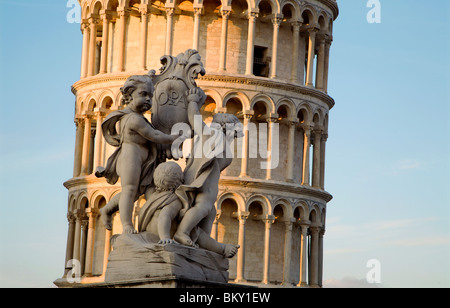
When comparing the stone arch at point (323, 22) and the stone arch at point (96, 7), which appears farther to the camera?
the stone arch at point (323, 22)

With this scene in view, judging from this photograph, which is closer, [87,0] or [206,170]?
[206,170]

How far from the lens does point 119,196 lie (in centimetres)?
1545

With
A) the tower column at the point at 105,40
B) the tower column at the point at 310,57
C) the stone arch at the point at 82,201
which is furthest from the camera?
the stone arch at the point at 82,201

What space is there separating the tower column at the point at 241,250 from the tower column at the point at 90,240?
7.88m

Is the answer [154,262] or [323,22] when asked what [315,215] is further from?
[154,262]

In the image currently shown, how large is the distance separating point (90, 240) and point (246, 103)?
36.1 feet

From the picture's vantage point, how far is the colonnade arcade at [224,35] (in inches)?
2298

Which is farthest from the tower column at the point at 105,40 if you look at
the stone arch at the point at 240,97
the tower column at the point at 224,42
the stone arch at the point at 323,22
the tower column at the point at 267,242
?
the tower column at the point at 267,242

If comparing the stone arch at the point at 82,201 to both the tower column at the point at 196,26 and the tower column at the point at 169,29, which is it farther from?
the tower column at the point at 196,26

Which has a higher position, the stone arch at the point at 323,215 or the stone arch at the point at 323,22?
the stone arch at the point at 323,22

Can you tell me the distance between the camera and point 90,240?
60.3 metres
